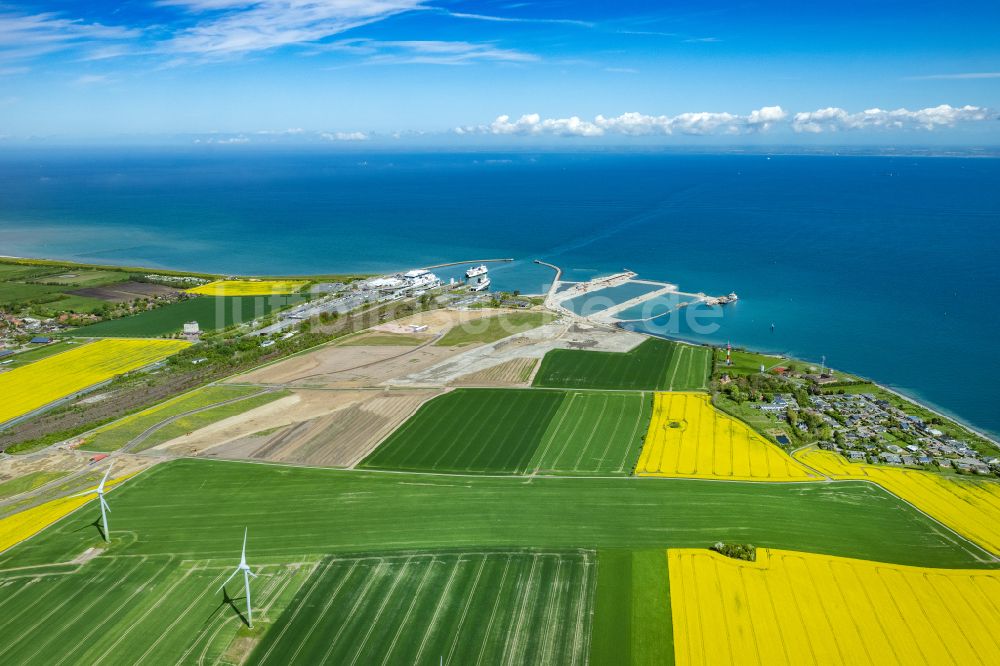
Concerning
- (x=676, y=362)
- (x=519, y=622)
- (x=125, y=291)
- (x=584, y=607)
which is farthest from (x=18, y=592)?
(x=125, y=291)

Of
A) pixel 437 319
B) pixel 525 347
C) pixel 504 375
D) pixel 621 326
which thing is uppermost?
pixel 621 326

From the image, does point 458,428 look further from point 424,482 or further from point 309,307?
point 309,307

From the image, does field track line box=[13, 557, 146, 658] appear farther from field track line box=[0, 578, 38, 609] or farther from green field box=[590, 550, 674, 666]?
green field box=[590, 550, 674, 666]

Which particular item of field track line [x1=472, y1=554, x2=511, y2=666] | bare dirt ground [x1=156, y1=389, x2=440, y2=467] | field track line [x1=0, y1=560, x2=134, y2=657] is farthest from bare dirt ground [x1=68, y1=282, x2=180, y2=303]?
field track line [x1=472, y1=554, x2=511, y2=666]

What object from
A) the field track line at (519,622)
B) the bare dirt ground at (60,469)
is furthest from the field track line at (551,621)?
the bare dirt ground at (60,469)

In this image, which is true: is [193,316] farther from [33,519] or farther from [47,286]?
[33,519]

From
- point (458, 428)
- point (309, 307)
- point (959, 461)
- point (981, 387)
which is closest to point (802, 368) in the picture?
point (981, 387)

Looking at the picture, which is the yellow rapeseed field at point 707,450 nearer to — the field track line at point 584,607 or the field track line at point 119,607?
the field track line at point 584,607
